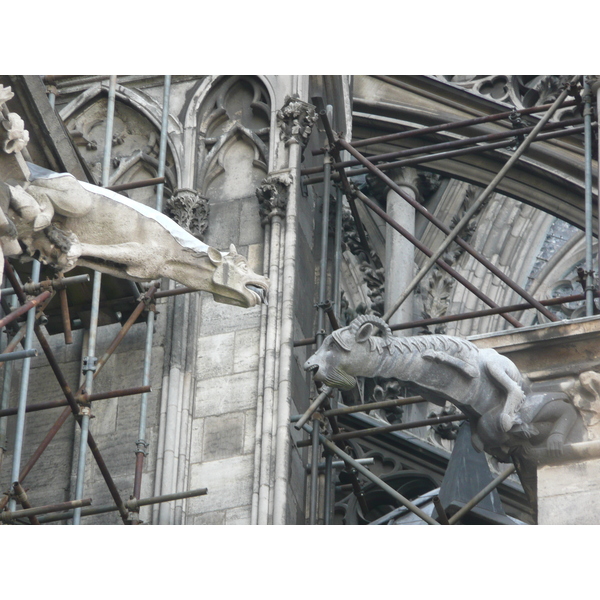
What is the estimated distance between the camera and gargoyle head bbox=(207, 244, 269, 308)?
11.3m

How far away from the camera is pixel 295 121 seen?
15.3 meters

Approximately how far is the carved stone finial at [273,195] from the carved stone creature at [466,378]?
120 inches

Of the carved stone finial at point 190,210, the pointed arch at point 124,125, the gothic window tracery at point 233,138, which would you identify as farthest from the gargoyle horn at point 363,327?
the pointed arch at point 124,125

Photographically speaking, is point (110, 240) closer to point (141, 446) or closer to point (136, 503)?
point (136, 503)

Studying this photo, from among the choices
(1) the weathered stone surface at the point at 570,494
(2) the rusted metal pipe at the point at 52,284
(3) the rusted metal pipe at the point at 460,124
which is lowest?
(1) the weathered stone surface at the point at 570,494

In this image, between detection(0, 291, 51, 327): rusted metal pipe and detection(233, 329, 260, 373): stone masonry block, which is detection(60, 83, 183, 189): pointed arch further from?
detection(0, 291, 51, 327): rusted metal pipe

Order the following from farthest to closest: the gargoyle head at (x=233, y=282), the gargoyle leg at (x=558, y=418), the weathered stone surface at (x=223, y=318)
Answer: the weathered stone surface at (x=223, y=318)
the gargoyle leg at (x=558, y=418)
the gargoyle head at (x=233, y=282)

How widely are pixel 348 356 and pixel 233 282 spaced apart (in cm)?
79

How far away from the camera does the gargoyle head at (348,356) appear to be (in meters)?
11.7

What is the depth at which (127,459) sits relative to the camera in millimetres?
14086

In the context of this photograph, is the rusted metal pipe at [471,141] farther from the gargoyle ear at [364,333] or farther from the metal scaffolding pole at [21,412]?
the gargoyle ear at [364,333]

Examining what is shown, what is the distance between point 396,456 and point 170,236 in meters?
6.90

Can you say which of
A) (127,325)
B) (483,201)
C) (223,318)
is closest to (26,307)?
(127,325)

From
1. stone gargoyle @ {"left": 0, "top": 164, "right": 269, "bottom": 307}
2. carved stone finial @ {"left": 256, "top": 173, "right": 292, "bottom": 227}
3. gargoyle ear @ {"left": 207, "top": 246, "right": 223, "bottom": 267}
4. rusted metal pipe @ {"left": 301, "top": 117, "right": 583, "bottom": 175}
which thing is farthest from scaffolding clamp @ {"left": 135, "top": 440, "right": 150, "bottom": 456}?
rusted metal pipe @ {"left": 301, "top": 117, "right": 583, "bottom": 175}
